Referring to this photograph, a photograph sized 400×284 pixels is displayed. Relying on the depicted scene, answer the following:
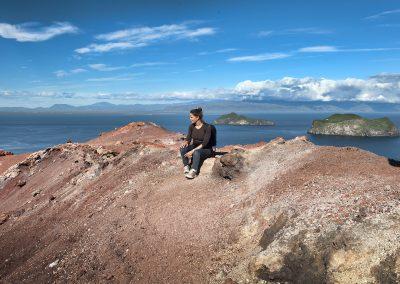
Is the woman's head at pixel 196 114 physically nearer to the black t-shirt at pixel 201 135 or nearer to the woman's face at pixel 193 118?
the woman's face at pixel 193 118

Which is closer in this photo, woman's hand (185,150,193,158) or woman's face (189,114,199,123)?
woman's face (189,114,199,123)

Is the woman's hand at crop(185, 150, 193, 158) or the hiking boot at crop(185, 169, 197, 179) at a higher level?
the woman's hand at crop(185, 150, 193, 158)

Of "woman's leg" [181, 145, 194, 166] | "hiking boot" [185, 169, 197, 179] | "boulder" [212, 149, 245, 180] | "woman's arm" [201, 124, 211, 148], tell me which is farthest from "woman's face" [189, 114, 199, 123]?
"hiking boot" [185, 169, 197, 179]

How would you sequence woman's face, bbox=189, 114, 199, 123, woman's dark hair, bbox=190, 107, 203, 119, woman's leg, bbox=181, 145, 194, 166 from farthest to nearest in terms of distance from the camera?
1. woman's leg, bbox=181, 145, 194, 166
2. woman's face, bbox=189, 114, 199, 123
3. woman's dark hair, bbox=190, 107, 203, 119

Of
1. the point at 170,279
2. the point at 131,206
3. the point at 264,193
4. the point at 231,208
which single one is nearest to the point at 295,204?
the point at 264,193

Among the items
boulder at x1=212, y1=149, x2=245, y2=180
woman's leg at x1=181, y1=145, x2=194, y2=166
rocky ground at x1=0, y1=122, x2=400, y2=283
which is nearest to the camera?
rocky ground at x1=0, y1=122, x2=400, y2=283

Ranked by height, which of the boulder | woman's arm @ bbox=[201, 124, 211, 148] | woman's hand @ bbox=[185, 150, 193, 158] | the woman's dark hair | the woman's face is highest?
the woman's dark hair

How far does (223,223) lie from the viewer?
685 inches

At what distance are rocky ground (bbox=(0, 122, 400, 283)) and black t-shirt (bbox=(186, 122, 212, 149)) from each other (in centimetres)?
126

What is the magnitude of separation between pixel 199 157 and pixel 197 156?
15cm

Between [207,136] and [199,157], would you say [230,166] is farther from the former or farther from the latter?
[207,136]

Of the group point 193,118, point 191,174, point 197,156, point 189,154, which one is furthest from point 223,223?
point 193,118

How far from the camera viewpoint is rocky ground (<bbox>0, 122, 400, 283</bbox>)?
12938mm

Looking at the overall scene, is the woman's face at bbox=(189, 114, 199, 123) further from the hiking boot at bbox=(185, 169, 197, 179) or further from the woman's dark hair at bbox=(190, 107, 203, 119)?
the hiking boot at bbox=(185, 169, 197, 179)
